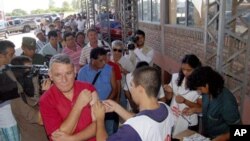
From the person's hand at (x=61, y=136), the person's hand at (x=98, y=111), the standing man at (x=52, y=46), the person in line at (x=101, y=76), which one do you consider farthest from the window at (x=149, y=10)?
the person's hand at (x=61, y=136)

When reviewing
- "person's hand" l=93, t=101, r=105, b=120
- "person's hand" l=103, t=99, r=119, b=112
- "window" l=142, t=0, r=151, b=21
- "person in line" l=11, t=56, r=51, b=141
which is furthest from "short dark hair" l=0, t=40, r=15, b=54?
"window" l=142, t=0, r=151, b=21

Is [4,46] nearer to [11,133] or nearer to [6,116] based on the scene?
[6,116]

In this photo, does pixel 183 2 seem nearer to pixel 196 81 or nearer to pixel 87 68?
Result: pixel 87 68

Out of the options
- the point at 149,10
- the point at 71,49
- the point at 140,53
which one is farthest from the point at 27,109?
the point at 149,10

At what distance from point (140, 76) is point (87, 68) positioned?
2370 millimetres

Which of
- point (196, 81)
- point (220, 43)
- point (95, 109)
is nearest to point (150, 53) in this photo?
point (220, 43)

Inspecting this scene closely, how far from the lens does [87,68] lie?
4.38m

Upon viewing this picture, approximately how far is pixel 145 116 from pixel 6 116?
1927 millimetres

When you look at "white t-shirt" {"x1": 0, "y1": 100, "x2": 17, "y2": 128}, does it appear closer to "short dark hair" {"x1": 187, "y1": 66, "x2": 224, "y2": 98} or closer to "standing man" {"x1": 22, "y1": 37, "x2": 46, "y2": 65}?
"standing man" {"x1": 22, "y1": 37, "x2": 46, "y2": 65}

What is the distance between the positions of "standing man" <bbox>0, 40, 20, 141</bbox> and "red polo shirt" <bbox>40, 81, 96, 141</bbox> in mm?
601

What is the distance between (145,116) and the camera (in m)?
1.94

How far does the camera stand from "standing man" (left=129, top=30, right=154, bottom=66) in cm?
579

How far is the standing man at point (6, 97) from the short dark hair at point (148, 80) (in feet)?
4.21

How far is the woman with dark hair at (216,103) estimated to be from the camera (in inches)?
119
